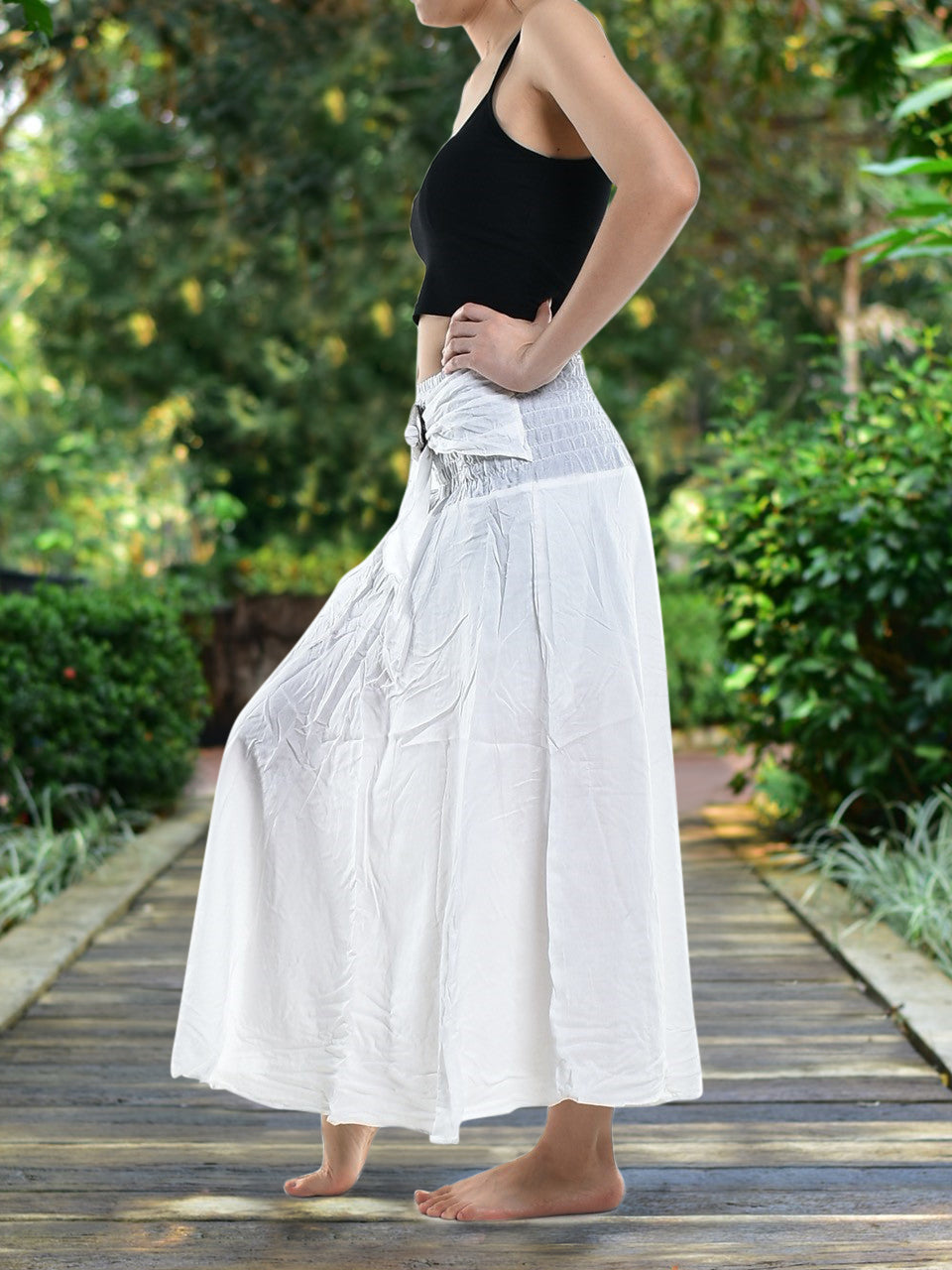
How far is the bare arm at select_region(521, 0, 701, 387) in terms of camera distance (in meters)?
1.80

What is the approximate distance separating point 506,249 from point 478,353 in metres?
0.14

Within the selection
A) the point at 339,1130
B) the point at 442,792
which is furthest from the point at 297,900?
the point at 339,1130

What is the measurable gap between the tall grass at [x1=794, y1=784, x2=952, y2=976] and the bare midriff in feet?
6.76

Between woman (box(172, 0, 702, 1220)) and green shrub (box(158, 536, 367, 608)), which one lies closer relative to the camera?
woman (box(172, 0, 702, 1220))

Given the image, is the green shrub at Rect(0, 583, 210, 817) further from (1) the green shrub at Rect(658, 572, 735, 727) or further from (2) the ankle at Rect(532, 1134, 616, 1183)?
(1) the green shrub at Rect(658, 572, 735, 727)

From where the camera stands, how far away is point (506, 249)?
1964 millimetres

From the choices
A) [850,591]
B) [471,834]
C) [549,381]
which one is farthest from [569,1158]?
[850,591]

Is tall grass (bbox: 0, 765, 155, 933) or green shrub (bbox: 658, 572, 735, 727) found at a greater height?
tall grass (bbox: 0, 765, 155, 933)

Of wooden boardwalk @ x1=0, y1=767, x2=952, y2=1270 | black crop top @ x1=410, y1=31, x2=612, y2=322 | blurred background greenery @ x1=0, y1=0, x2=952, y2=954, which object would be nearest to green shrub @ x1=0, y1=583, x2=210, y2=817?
blurred background greenery @ x1=0, y1=0, x2=952, y2=954

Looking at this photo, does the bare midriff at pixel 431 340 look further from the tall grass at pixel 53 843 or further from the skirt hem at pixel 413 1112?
the tall grass at pixel 53 843

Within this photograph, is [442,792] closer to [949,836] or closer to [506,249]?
[506,249]

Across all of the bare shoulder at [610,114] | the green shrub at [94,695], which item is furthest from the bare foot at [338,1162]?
the green shrub at [94,695]

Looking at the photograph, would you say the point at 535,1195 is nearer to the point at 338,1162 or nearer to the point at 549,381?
the point at 338,1162

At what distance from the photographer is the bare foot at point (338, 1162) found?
2145 millimetres
